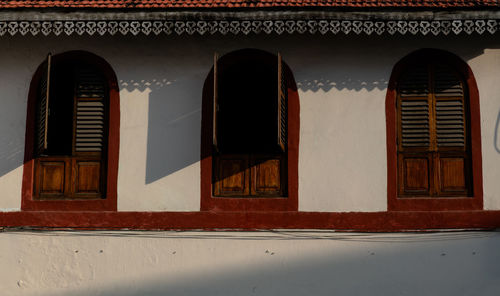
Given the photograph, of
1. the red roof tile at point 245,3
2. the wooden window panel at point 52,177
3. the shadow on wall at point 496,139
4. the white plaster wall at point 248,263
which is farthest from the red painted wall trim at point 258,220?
the red roof tile at point 245,3

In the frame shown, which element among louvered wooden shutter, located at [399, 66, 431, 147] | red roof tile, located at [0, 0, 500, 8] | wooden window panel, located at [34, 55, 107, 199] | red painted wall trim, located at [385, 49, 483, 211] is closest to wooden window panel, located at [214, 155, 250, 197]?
wooden window panel, located at [34, 55, 107, 199]

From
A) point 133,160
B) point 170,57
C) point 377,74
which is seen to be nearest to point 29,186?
point 133,160

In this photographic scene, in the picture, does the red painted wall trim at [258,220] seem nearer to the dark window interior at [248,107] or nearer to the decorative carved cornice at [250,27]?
the dark window interior at [248,107]

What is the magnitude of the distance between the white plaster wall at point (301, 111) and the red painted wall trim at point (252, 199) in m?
0.09

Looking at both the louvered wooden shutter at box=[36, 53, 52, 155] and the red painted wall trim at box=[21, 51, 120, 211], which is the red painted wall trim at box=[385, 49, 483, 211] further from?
the louvered wooden shutter at box=[36, 53, 52, 155]

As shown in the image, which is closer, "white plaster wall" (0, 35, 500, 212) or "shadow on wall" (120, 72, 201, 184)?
"white plaster wall" (0, 35, 500, 212)

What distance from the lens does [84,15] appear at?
7879mm

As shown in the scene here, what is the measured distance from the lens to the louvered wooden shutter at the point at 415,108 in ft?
26.9

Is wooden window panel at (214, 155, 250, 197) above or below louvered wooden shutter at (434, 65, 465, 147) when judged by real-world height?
below

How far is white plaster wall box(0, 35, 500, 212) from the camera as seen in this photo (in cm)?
813

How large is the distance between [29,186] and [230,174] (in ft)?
9.59

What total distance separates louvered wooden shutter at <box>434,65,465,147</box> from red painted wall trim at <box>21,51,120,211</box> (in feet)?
15.4

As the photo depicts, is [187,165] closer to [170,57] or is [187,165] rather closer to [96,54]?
[170,57]

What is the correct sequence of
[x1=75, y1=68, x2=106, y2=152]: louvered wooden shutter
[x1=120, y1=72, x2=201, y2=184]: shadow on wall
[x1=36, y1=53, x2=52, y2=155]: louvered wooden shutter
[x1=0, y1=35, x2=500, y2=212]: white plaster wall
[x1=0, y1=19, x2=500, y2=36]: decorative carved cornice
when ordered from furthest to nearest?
[x1=75, y1=68, x2=106, y2=152]: louvered wooden shutter
[x1=120, y1=72, x2=201, y2=184]: shadow on wall
[x1=0, y1=35, x2=500, y2=212]: white plaster wall
[x1=0, y1=19, x2=500, y2=36]: decorative carved cornice
[x1=36, y1=53, x2=52, y2=155]: louvered wooden shutter
